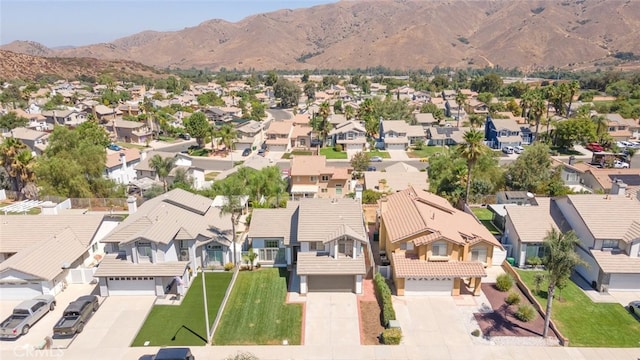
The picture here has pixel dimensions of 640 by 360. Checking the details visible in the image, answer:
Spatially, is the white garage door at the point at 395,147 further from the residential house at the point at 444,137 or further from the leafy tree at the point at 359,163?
the leafy tree at the point at 359,163

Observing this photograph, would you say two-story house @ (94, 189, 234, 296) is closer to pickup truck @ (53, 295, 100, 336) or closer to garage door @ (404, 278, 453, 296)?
pickup truck @ (53, 295, 100, 336)

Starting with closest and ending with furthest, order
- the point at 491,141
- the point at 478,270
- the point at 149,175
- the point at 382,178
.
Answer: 1. the point at 478,270
2. the point at 382,178
3. the point at 149,175
4. the point at 491,141

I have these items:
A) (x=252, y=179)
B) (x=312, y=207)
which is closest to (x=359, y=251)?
(x=312, y=207)

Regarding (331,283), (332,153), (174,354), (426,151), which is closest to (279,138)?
(332,153)

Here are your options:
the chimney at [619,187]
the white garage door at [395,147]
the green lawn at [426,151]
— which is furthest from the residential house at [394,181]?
the white garage door at [395,147]

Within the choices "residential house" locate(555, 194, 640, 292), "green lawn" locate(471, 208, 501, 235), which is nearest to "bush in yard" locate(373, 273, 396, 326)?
"residential house" locate(555, 194, 640, 292)

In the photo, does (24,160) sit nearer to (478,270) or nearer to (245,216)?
(245,216)
